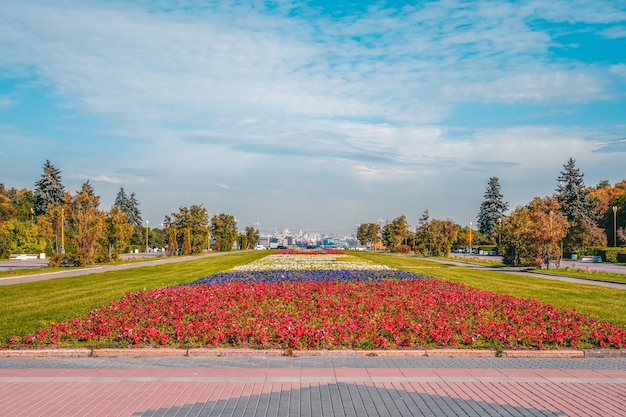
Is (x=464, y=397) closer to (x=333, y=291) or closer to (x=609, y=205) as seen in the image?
(x=333, y=291)

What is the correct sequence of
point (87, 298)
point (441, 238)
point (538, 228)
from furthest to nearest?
point (441, 238)
point (538, 228)
point (87, 298)

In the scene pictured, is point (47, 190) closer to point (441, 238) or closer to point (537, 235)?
point (441, 238)

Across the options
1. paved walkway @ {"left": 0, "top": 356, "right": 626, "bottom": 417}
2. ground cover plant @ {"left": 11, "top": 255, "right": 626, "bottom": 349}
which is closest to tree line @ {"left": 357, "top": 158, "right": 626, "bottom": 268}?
ground cover plant @ {"left": 11, "top": 255, "right": 626, "bottom": 349}

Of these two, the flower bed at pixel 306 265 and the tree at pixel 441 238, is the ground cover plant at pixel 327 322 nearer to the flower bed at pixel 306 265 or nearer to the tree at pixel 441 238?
the flower bed at pixel 306 265

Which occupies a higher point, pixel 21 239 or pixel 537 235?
pixel 537 235

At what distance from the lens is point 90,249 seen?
35.6 metres

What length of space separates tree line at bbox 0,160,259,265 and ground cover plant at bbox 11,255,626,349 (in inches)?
881

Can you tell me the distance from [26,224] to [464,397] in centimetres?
6145

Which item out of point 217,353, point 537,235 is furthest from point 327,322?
point 537,235

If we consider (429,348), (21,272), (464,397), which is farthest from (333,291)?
(21,272)

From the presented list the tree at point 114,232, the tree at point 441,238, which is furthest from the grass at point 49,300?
the tree at point 441,238

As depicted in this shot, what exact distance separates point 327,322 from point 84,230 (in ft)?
93.8

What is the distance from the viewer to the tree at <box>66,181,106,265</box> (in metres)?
35.2

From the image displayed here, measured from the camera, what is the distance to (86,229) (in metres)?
35.2
